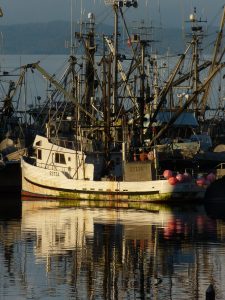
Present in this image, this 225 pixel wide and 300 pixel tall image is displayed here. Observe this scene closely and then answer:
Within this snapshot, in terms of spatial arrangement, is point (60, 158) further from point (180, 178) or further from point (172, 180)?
point (180, 178)

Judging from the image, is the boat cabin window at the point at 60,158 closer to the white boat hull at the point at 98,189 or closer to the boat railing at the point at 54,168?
the boat railing at the point at 54,168

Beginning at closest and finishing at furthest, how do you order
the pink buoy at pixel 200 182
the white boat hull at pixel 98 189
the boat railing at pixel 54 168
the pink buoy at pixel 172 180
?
the pink buoy at pixel 172 180, the white boat hull at pixel 98 189, the pink buoy at pixel 200 182, the boat railing at pixel 54 168

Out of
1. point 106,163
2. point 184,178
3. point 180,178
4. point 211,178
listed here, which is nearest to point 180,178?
point 180,178

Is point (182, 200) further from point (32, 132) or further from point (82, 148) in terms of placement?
point (32, 132)

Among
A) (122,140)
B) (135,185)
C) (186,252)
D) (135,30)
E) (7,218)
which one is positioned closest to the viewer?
(186,252)

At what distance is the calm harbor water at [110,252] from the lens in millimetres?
43500

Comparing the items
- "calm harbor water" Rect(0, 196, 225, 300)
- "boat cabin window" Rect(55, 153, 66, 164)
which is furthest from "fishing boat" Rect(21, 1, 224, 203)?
"calm harbor water" Rect(0, 196, 225, 300)

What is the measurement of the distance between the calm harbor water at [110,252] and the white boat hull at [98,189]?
116 centimetres

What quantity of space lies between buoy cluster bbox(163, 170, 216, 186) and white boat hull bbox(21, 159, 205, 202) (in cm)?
22

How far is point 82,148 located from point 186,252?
23612mm

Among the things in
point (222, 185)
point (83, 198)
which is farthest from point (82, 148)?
point (222, 185)

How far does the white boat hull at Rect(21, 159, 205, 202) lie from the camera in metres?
72.7

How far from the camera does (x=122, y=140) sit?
79.1m

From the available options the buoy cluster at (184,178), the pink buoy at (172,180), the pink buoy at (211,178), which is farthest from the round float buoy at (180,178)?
the pink buoy at (211,178)
